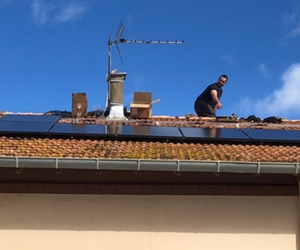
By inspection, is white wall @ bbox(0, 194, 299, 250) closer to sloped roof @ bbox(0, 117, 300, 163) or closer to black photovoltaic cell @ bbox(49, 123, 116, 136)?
sloped roof @ bbox(0, 117, 300, 163)

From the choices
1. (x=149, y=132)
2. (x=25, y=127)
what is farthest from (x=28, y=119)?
(x=149, y=132)

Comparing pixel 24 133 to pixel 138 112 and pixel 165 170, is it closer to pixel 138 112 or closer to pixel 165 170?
pixel 165 170

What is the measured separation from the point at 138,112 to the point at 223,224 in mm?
4221

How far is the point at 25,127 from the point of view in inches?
331

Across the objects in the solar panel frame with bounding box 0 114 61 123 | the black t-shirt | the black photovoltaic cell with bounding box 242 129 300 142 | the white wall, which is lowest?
the white wall

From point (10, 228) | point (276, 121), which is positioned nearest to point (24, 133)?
point (10, 228)

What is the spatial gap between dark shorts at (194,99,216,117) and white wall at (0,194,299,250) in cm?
527

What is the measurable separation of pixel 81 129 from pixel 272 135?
11.1 ft

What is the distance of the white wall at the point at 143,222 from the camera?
7.01 meters

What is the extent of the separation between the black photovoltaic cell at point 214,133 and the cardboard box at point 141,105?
188 cm

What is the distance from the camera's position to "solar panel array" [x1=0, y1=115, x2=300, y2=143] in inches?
314

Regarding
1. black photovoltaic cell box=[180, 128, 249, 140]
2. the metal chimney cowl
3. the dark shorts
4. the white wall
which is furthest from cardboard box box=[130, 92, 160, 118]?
the white wall

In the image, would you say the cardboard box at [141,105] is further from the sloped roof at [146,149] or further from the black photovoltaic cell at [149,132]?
the sloped roof at [146,149]

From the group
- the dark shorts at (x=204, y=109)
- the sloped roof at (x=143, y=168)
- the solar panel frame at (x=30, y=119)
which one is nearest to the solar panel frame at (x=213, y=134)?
the sloped roof at (x=143, y=168)
